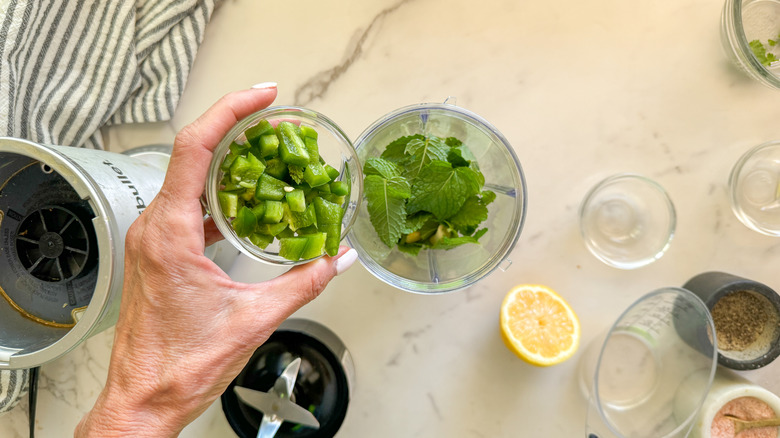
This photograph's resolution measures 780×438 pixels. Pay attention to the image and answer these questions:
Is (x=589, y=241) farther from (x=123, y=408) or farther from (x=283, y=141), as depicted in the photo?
(x=123, y=408)

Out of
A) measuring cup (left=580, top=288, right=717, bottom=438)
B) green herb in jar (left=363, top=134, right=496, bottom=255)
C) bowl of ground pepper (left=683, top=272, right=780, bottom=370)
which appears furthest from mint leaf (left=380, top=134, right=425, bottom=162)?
bowl of ground pepper (left=683, top=272, right=780, bottom=370)

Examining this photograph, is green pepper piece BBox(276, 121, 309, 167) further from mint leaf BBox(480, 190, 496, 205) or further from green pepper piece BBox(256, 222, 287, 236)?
mint leaf BBox(480, 190, 496, 205)

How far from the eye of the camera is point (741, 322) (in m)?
1.12

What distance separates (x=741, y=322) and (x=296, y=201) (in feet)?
3.27

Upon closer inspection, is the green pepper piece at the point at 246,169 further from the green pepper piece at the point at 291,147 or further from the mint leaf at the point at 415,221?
the mint leaf at the point at 415,221

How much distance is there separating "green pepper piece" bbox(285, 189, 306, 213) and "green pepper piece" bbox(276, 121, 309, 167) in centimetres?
4

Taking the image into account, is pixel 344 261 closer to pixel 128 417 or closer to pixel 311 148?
pixel 311 148

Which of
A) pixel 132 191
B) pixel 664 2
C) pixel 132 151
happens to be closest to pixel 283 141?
pixel 132 191

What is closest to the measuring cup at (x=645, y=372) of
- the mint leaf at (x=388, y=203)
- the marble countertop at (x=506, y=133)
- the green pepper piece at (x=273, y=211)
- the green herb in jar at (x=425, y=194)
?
the marble countertop at (x=506, y=133)

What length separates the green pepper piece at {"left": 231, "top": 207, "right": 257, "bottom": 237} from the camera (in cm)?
75

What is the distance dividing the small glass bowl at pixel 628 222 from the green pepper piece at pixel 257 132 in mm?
730

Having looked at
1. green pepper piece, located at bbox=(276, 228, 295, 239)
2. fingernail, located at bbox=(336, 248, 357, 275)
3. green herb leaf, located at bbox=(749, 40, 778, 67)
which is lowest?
fingernail, located at bbox=(336, 248, 357, 275)

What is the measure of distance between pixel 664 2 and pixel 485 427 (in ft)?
3.42

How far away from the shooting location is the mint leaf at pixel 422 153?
3.01 ft
